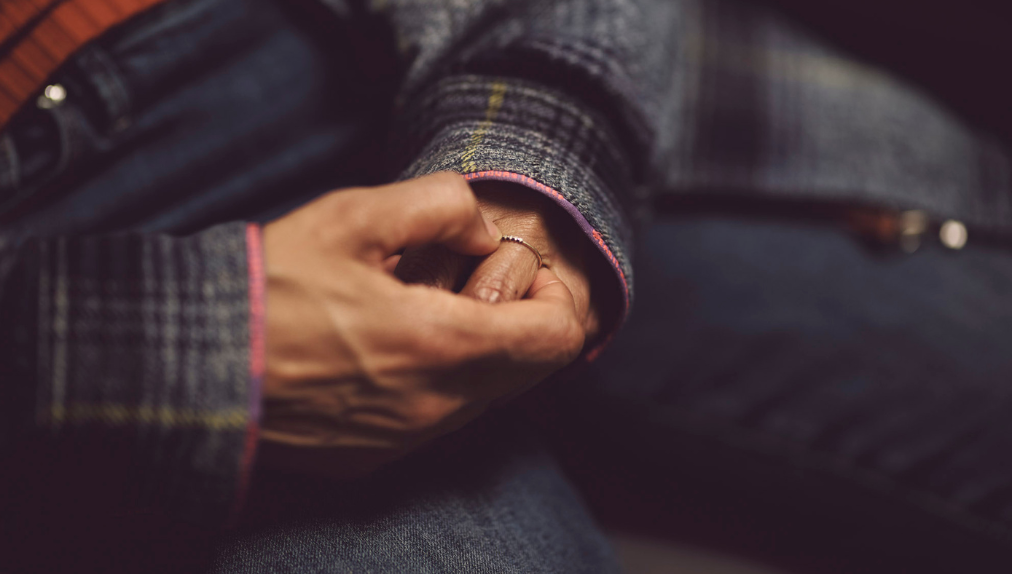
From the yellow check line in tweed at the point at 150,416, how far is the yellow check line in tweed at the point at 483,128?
237mm

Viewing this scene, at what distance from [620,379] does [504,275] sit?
0.33m

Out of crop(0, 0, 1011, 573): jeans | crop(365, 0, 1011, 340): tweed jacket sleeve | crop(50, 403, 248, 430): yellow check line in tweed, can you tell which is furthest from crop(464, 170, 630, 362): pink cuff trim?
crop(50, 403, 248, 430): yellow check line in tweed

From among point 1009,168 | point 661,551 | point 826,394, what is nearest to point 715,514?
point 661,551

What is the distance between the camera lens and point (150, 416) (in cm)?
32

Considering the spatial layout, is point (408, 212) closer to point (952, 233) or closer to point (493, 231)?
point (493, 231)

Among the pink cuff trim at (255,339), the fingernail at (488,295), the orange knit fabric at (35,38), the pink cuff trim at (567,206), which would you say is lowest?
the pink cuff trim at (255,339)

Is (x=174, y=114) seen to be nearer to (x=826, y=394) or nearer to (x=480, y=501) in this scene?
(x=480, y=501)

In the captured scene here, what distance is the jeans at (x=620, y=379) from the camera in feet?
1.50

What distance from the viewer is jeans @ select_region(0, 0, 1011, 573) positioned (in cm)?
46

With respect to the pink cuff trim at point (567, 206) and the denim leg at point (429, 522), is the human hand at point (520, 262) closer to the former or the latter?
the pink cuff trim at point (567, 206)

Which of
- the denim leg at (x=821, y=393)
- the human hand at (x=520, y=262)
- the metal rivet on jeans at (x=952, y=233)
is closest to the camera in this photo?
the human hand at (x=520, y=262)

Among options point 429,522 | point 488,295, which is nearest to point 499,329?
point 488,295

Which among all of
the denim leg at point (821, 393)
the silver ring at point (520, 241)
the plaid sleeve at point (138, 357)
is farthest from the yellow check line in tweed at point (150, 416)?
the denim leg at point (821, 393)

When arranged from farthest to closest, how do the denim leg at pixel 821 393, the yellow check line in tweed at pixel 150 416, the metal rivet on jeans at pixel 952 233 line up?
the metal rivet on jeans at pixel 952 233 → the denim leg at pixel 821 393 → the yellow check line in tweed at pixel 150 416
